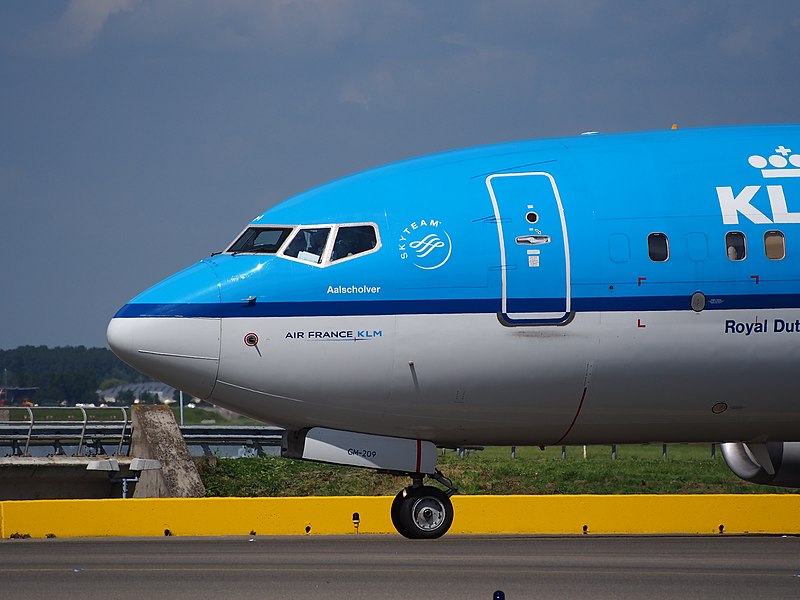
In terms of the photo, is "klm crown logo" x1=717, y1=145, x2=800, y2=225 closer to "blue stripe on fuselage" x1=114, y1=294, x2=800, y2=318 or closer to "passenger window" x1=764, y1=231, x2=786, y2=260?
"passenger window" x1=764, y1=231, x2=786, y2=260

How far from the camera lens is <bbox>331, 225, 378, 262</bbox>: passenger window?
15.9 m

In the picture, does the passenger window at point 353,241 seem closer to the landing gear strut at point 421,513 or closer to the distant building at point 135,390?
the landing gear strut at point 421,513

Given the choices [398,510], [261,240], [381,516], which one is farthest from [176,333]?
[381,516]

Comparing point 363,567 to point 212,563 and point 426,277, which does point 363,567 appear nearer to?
point 212,563

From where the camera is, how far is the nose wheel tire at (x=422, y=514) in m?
16.4

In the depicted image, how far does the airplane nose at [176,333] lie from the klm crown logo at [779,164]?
7.00 meters

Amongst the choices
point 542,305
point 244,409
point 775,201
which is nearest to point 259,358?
point 244,409

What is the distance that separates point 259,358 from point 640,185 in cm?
518

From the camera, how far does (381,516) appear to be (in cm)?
2253

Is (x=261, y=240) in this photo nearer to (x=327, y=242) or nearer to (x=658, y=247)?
(x=327, y=242)

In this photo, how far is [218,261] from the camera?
16156 millimetres

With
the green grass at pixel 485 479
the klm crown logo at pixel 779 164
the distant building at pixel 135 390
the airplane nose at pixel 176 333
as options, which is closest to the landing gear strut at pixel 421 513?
the airplane nose at pixel 176 333

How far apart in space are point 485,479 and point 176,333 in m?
17.9

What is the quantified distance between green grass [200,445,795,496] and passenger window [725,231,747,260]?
49.6 ft
